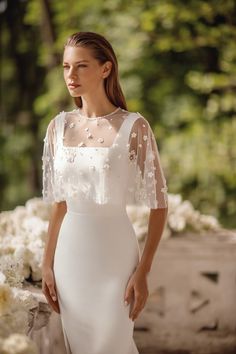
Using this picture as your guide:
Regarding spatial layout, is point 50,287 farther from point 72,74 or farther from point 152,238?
point 72,74

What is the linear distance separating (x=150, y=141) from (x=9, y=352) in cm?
86

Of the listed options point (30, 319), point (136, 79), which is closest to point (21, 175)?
point (136, 79)

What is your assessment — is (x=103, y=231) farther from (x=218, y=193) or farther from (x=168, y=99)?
(x=168, y=99)

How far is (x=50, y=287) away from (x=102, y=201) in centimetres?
39

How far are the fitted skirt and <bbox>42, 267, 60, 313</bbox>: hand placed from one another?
0.05 meters

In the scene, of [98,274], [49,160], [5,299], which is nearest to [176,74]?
[49,160]

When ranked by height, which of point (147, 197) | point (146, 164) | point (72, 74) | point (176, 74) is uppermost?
point (176, 74)

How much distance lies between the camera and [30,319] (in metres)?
2.40

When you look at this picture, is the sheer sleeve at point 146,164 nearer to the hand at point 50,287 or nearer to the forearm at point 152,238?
the forearm at point 152,238

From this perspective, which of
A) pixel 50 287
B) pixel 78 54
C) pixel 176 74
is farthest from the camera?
pixel 176 74

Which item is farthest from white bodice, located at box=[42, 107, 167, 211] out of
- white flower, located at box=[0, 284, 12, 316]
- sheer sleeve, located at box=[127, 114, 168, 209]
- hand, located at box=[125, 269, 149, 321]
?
white flower, located at box=[0, 284, 12, 316]

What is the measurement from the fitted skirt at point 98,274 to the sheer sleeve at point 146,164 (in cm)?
12

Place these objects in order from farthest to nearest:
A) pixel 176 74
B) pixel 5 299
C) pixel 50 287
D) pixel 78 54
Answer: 1. pixel 176 74
2. pixel 50 287
3. pixel 78 54
4. pixel 5 299

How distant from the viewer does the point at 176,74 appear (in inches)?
277
